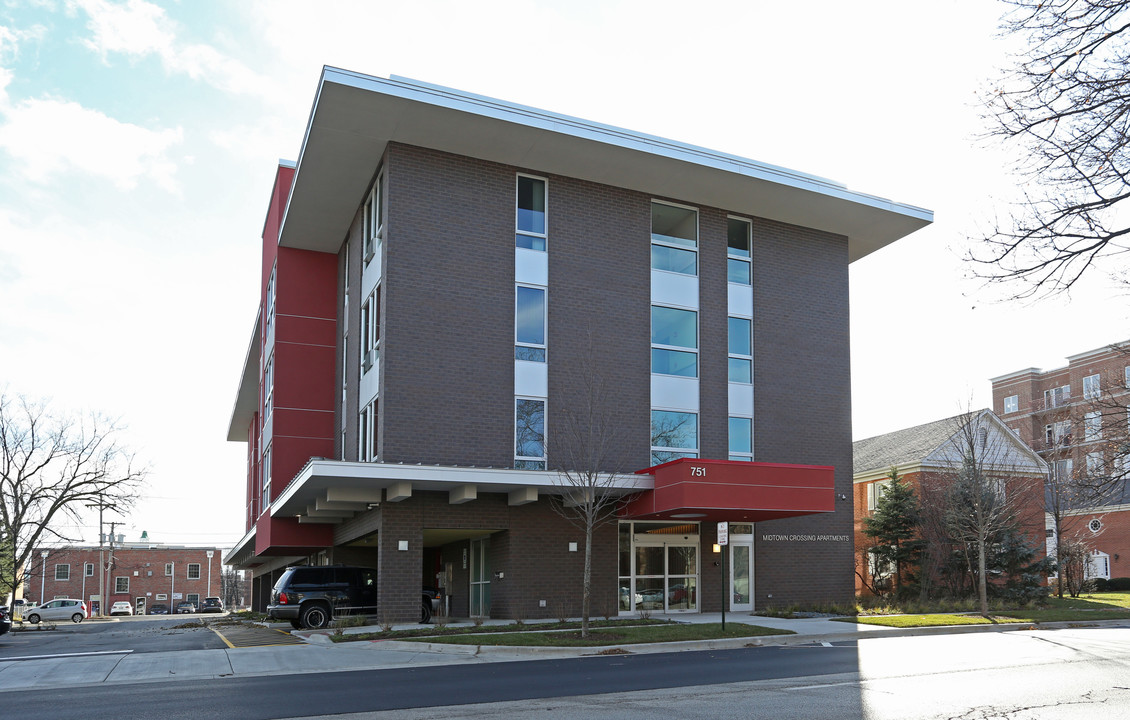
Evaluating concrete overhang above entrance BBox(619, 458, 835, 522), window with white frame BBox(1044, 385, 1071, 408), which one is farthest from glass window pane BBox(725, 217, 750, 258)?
window with white frame BBox(1044, 385, 1071, 408)

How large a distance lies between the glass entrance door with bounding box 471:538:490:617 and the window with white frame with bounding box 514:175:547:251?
28.8ft

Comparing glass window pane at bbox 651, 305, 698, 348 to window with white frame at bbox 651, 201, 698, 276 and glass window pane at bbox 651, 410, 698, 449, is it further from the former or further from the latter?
glass window pane at bbox 651, 410, 698, 449

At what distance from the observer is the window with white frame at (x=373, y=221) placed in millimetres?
27891

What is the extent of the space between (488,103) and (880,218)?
13877mm

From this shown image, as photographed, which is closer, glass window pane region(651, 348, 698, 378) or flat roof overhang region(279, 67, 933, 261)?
flat roof overhang region(279, 67, 933, 261)

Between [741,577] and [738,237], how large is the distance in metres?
10.7

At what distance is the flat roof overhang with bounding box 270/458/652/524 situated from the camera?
23.4m

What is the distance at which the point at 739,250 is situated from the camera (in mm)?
31359

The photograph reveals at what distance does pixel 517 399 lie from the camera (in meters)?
27.1

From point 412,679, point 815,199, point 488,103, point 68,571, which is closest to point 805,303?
point 815,199

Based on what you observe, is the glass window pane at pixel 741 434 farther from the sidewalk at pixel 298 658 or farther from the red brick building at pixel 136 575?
the red brick building at pixel 136 575

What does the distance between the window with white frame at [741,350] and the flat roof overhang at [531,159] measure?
3720 mm

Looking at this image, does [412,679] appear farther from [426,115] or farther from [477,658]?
[426,115]

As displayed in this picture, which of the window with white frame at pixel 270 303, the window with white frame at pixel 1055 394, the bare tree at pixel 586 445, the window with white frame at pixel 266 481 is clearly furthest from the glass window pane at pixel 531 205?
the window with white frame at pixel 1055 394
